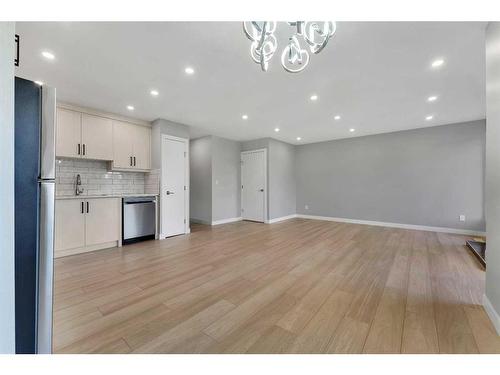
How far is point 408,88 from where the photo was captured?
2865 mm

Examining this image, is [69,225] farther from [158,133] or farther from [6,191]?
[6,191]

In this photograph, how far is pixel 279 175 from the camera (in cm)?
614

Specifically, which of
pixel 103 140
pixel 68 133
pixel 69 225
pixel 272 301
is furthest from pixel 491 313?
pixel 68 133

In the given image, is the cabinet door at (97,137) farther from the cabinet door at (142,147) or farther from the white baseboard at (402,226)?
the white baseboard at (402,226)

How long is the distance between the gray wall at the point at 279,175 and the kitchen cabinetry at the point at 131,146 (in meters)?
2.89

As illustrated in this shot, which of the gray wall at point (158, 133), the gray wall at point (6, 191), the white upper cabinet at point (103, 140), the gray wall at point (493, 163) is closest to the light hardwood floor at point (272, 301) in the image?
the gray wall at point (493, 163)

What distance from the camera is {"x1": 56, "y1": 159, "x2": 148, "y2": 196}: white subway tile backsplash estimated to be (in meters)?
3.41

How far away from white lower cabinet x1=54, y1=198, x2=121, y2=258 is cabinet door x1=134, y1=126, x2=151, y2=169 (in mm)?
905

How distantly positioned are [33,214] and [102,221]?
2.73 metres

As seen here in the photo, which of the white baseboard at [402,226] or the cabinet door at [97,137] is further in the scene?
the white baseboard at [402,226]

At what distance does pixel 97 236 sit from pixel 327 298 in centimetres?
347

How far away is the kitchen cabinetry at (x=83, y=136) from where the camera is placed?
3.17 metres
